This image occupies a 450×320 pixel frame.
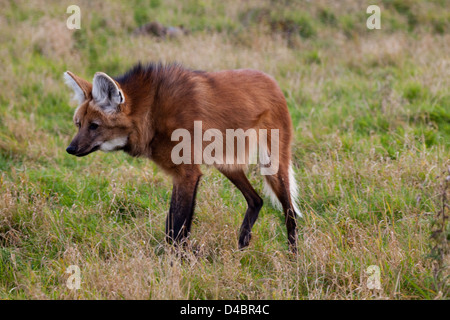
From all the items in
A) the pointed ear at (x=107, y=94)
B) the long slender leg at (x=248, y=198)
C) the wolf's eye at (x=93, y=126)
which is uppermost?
the pointed ear at (x=107, y=94)

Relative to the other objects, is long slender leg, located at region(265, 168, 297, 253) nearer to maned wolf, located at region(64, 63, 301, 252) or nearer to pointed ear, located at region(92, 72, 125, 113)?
maned wolf, located at region(64, 63, 301, 252)

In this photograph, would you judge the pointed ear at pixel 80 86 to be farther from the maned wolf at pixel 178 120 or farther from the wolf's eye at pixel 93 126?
the wolf's eye at pixel 93 126

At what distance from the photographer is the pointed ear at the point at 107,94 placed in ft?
10.0

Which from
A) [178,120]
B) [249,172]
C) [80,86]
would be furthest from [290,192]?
[80,86]

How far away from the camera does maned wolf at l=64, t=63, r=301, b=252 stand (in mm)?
3188

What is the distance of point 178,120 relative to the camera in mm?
3213

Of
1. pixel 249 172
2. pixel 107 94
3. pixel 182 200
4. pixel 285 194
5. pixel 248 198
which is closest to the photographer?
pixel 107 94

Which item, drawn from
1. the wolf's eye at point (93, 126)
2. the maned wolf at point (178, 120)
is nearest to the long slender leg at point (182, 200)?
the maned wolf at point (178, 120)

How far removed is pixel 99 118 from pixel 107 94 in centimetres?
17

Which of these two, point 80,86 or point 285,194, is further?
point 285,194

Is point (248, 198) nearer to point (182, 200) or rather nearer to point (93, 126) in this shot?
point (182, 200)

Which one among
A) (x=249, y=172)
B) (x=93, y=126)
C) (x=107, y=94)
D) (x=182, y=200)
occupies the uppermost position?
(x=107, y=94)

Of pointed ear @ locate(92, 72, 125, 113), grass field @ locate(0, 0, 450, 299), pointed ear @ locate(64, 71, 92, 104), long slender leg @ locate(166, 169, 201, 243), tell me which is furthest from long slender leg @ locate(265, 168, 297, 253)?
pointed ear @ locate(64, 71, 92, 104)

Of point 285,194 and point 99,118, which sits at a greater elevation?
point 99,118
